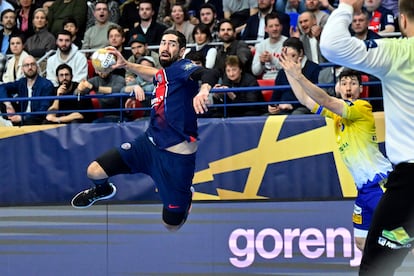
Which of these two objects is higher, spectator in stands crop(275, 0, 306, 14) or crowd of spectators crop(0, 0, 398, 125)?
spectator in stands crop(275, 0, 306, 14)

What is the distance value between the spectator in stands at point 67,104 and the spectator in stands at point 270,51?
2.45 meters

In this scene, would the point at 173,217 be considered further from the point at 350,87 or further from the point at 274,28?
the point at 274,28

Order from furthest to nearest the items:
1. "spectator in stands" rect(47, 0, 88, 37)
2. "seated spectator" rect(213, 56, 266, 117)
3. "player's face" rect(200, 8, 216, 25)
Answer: "spectator in stands" rect(47, 0, 88, 37), "player's face" rect(200, 8, 216, 25), "seated spectator" rect(213, 56, 266, 117)

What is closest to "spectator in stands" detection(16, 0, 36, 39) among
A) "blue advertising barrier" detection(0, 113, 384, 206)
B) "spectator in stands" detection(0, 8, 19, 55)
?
"spectator in stands" detection(0, 8, 19, 55)

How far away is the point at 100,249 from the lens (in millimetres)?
12320

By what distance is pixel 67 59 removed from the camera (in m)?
14.1

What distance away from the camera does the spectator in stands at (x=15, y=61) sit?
14.4m

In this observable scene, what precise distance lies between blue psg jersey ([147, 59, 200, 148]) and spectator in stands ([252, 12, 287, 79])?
3.77 m

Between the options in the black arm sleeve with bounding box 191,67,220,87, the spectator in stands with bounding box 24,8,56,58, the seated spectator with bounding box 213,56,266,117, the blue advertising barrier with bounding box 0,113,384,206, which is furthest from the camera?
the spectator in stands with bounding box 24,8,56,58

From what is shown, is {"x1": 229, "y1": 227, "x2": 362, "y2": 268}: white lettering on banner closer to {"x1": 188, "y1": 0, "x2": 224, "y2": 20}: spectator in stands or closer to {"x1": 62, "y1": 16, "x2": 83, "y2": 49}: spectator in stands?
{"x1": 188, "y1": 0, "x2": 224, "y2": 20}: spectator in stands

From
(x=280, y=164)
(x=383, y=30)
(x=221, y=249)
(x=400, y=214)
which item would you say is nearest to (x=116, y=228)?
(x=221, y=249)

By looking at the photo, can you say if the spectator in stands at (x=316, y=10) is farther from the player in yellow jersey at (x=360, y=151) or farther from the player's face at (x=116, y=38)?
the player in yellow jersey at (x=360, y=151)

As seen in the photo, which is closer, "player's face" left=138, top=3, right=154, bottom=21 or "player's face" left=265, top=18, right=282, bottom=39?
"player's face" left=265, top=18, right=282, bottom=39

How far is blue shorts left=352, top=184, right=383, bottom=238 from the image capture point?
29.7 ft
